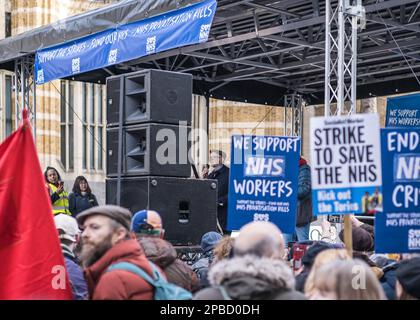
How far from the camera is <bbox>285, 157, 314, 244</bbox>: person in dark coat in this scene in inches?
469

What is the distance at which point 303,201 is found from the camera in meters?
12.1

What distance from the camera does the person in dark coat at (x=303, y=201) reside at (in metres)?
11.9

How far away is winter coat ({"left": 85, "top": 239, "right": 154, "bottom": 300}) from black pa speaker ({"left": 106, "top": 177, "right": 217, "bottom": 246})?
11.6ft

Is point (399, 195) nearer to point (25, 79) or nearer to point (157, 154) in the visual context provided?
point (157, 154)

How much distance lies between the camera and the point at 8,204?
4.88 meters

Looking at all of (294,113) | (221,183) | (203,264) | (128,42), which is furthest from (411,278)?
(294,113)

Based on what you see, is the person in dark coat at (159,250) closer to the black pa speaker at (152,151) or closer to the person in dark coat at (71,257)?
the person in dark coat at (71,257)

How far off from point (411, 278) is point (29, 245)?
215 centimetres

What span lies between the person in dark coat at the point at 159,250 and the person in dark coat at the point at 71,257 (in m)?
0.43

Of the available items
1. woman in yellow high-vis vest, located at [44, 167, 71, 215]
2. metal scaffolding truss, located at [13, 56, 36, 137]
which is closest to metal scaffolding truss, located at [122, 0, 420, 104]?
metal scaffolding truss, located at [13, 56, 36, 137]

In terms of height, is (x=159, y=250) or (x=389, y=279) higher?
(x=159, y=250)

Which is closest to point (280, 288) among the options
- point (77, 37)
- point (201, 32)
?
point (201, 32)

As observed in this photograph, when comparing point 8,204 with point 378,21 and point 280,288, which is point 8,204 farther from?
point 378,21

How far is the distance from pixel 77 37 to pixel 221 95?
4.53 meters
